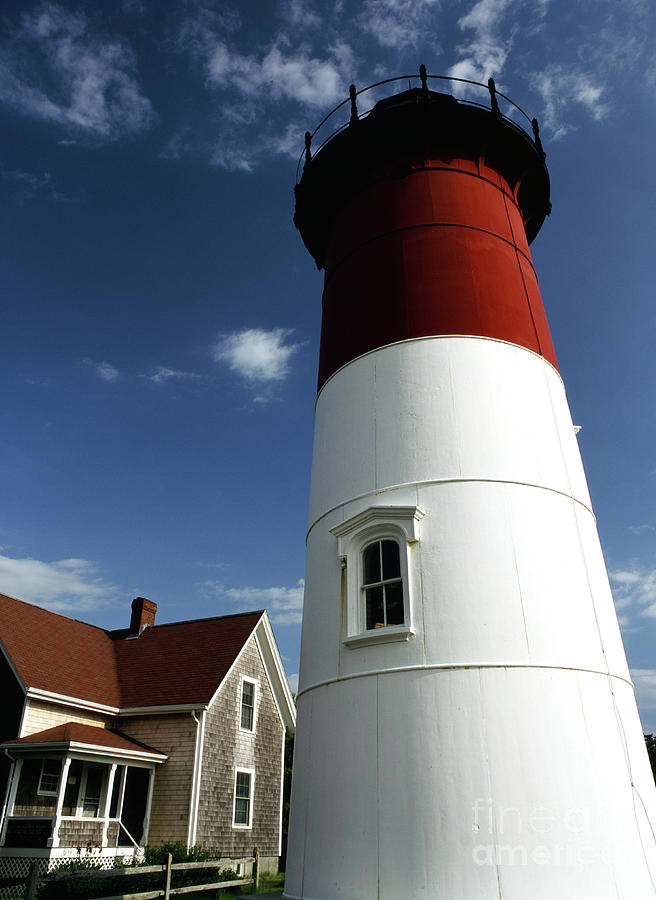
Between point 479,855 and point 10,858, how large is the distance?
40.5ft

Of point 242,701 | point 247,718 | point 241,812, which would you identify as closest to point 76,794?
point 241,812

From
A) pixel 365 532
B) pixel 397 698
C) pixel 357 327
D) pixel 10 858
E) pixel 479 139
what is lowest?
pixel 10 858

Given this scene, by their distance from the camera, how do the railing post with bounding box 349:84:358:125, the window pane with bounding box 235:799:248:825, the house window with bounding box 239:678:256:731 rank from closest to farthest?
the railing post with bounding box 349:84:358:125 → the window pane with bounding box 235:799:248:825 → the house window with bounding box 239:678:256:731

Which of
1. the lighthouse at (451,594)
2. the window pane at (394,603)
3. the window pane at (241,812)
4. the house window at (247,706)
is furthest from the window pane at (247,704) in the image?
the window pane at (394,603)

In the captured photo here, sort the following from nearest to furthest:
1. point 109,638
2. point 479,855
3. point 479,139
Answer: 1. point 479,855
2. point 479,139
3. point 109,638

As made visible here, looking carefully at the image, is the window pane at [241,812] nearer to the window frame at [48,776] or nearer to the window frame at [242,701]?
the window frame at [242,701]

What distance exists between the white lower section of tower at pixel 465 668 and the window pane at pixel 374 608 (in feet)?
0.36

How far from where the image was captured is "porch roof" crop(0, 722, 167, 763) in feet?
47.4

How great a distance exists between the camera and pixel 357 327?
33.4 feet

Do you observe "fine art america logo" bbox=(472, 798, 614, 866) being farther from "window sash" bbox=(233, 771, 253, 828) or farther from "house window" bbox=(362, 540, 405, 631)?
"window sash" bbox=(233, 771, 253, 828)

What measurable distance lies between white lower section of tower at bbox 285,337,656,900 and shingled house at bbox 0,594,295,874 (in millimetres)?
9530

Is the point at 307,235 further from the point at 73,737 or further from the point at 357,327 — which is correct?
the point at 73,737

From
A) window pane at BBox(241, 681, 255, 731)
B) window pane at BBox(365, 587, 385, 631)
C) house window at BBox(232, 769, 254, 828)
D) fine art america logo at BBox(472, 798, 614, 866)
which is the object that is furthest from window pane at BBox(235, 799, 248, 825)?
fine art america logo at BBox(472, 798, 614, 866)

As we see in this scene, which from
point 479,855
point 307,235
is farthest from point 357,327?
point 479,855
